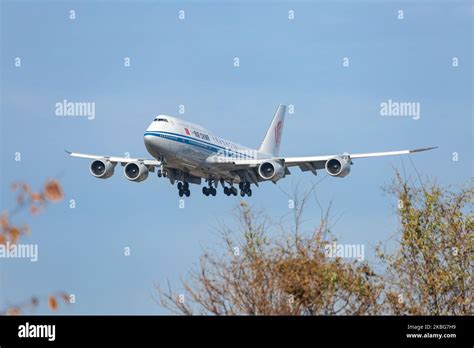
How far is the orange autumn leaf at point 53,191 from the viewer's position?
11.6 meters

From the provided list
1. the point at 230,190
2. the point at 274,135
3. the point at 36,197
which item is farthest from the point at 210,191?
the point at 36,197

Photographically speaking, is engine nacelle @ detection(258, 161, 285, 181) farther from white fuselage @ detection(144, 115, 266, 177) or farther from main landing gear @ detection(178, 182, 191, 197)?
main landing gear @ detection(178, 182, 191, 197)

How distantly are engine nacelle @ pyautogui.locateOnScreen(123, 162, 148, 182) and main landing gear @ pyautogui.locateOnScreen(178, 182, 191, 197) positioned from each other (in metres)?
2.49

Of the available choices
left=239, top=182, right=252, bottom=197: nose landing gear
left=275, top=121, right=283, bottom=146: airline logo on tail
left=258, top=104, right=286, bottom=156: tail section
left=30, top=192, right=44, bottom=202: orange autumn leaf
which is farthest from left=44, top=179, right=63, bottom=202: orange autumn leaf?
left=275, top=121, right=283, bottom=146: airline logo on tail

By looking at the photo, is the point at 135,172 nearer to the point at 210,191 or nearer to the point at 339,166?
the point at 210,191

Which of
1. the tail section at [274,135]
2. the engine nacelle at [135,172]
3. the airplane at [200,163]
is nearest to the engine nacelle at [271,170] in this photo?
the airplane at [200,163]

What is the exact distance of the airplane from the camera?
58688 mm

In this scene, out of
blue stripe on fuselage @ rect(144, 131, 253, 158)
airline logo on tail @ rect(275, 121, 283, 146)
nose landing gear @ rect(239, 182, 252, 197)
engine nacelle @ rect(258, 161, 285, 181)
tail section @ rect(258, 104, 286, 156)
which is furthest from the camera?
airline logo on tail @ rect(275, 121, 283, 146)

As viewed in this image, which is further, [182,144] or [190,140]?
[190,140]

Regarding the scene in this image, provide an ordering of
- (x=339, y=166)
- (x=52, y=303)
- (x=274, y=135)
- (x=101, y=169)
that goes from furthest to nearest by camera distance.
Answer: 1. (x=274, y=135)
2. (x=101, y=169)
3. (x=339, y=166)
4. (x=52, y=303)

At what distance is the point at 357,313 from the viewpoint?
2642 cm

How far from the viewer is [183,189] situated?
207ft

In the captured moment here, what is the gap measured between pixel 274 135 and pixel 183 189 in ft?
87.7
